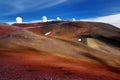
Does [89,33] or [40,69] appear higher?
[89,33]

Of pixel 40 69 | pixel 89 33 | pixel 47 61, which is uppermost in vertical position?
pixel 89 33

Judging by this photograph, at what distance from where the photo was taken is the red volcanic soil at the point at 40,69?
15359 millimetres

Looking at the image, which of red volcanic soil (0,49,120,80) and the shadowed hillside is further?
the shadowed hillside

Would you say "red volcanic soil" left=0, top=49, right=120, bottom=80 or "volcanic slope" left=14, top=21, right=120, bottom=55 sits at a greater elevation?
"volcanic slope" left=14, top=21, right=120, bottom=55

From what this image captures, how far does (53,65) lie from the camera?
1816 cm

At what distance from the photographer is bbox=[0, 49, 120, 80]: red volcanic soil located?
1536 cm

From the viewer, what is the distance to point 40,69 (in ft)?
54.7

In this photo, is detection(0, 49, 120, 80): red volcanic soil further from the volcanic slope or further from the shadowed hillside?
the volcanic slope

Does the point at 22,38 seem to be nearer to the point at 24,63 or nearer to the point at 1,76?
the point at 24,63

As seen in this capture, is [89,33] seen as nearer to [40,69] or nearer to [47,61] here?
[47,61]

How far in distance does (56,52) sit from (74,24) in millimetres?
26095

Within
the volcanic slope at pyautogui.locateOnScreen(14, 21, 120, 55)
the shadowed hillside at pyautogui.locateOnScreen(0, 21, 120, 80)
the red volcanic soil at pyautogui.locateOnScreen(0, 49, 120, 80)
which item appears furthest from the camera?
the volcanic slope at pyautogui.locateOnScreen(14, 21, 120, 55)

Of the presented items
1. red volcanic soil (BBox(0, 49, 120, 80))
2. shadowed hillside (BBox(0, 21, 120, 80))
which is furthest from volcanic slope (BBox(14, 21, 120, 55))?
red volcanic soil (BBox(0, 49, 120, 80))

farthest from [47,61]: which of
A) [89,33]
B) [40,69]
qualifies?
[89,33]
